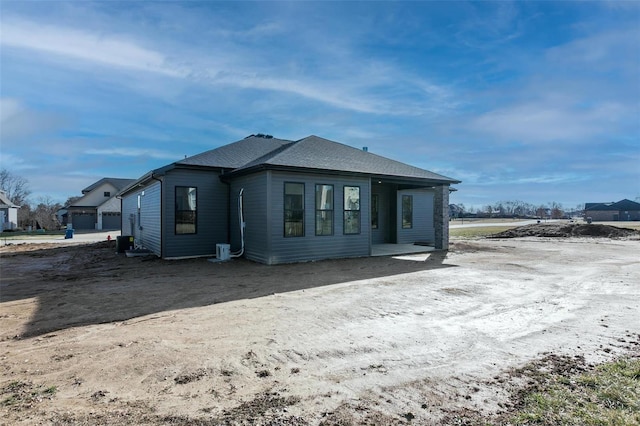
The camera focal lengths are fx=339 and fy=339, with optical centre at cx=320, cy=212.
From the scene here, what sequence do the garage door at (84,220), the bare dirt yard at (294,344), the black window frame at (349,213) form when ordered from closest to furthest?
the bare dirt yard at (294,344)
the black window frame at (349,213)
the garage door at (84,220)

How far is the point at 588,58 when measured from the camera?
45.3 feet

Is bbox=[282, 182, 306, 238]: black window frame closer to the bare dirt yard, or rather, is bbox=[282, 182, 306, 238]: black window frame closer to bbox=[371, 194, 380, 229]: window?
the bare dirt yard

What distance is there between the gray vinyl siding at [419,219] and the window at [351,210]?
4.93 meters

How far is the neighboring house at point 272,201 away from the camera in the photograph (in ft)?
35.7

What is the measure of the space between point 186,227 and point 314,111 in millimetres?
12380

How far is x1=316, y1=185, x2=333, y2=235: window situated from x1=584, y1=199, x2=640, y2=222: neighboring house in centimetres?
8483

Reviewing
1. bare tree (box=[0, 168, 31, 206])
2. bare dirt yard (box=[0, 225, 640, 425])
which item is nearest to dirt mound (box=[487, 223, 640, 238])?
bare dirt yard (box=[0, 225, 640, 425])

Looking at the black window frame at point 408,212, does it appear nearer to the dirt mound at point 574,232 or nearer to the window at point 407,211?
the window at point 407,211

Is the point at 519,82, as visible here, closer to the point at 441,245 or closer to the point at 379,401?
the point at 441,245

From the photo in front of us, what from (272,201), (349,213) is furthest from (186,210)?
(349,213)

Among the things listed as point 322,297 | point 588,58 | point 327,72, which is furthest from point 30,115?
point 588,58

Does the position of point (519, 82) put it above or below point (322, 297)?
above

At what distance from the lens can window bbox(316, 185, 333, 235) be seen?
11586 mm

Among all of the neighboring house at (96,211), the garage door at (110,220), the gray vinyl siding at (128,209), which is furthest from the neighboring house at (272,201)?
the garage door at (110,220)
